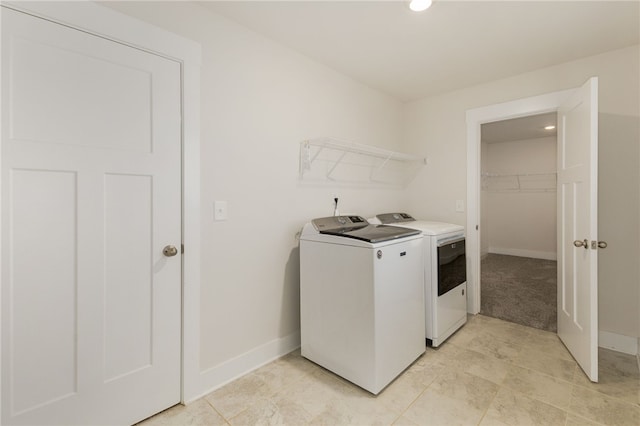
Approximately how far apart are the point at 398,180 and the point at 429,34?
1628 millimetres

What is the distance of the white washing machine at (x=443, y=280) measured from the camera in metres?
2.28

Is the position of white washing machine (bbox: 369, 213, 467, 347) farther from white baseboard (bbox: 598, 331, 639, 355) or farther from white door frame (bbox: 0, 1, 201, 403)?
white door frame (bbox: 0, 1, 201, 403)

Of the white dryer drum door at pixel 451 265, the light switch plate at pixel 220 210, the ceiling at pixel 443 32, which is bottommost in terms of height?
the white dryer drum door at pixel 451 265

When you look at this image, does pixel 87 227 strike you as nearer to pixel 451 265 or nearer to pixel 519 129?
pixel 451 265

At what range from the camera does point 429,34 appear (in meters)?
2.07

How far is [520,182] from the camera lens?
5625 mm

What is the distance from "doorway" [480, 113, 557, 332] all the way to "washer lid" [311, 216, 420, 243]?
2.39m

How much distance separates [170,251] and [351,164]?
1758mm

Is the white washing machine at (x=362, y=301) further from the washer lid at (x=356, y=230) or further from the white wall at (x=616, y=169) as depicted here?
the white wall at (x=616, y=169)

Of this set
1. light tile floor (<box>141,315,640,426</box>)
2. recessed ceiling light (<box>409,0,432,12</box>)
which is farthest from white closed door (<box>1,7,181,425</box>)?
recessed ceiling light (<box>409,0,432,12</box>)

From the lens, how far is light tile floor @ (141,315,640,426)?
5.14 ft

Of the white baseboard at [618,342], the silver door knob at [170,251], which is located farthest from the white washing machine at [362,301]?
the white baseboard at [618,342]

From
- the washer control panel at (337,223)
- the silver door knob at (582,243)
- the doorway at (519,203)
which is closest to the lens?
the silver door knob at (582,243)

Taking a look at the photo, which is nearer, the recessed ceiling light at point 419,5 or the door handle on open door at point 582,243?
the recessed ceiling light at point 419,5
